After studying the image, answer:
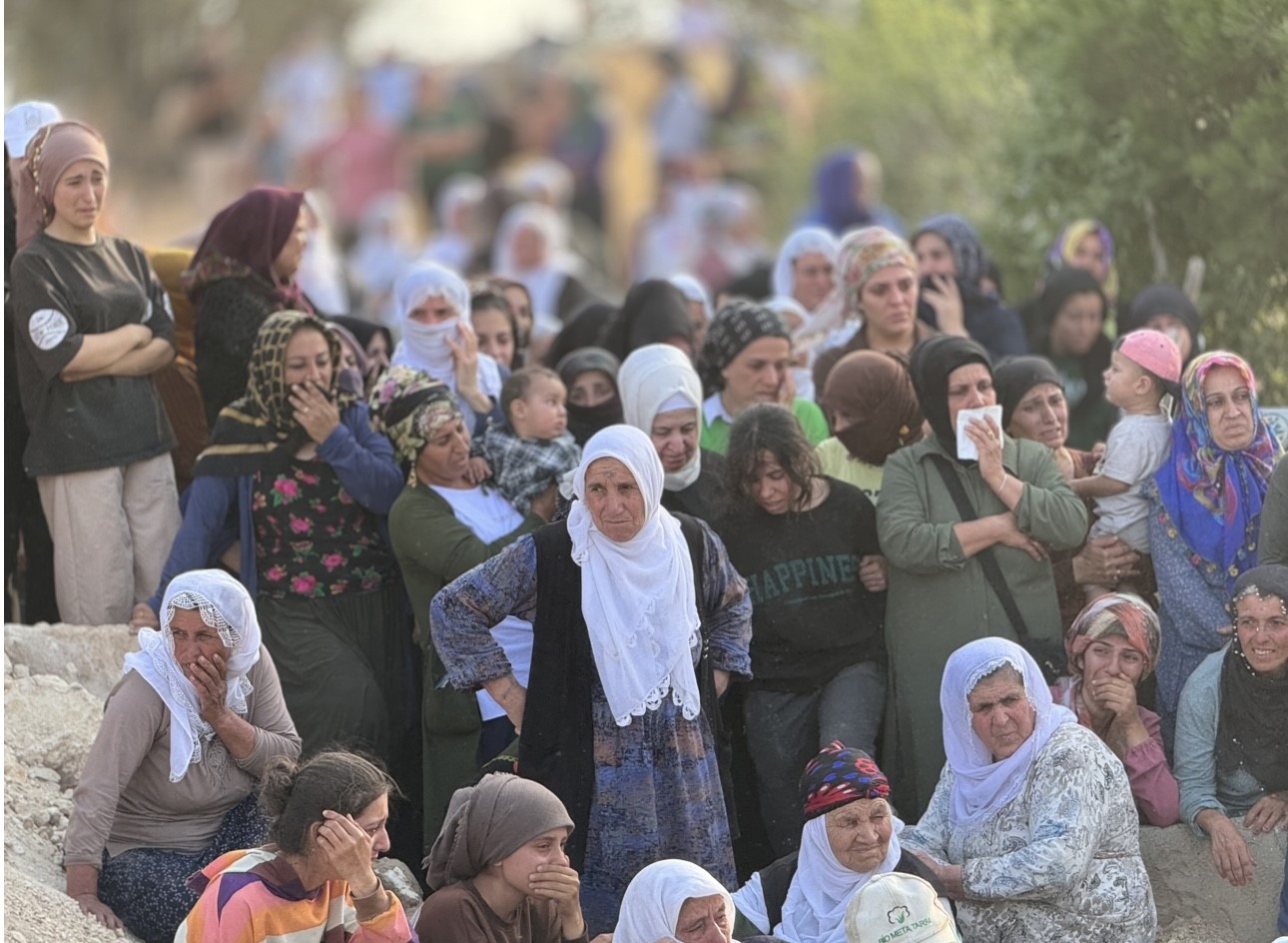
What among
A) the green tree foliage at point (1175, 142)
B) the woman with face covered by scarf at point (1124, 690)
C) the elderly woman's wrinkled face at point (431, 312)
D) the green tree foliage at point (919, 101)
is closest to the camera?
the woman with face covered by scarf at point (1124, 690)

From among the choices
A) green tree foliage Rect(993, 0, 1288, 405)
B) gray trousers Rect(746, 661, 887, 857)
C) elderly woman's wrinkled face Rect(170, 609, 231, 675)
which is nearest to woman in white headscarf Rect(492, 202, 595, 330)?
green tree foliage Rect(993, 0, 1288, 405)

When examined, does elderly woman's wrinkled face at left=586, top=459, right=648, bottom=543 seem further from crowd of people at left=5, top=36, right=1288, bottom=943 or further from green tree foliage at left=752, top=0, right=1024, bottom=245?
green tree foliage at left=752, top=0, right=1024, bottom=245

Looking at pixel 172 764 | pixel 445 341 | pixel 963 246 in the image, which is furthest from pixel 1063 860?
pixel 963 246

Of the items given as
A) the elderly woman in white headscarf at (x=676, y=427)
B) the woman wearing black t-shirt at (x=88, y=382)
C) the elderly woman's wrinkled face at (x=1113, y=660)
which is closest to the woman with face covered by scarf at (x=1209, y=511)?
the elderly woman's wrinkled face at (x=1113, y=660)

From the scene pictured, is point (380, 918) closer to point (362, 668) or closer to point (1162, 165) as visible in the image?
point (362, 668)

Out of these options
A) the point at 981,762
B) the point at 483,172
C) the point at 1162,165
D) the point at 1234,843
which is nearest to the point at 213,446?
the point at 981,762

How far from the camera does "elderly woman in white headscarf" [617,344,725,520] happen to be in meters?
7.27

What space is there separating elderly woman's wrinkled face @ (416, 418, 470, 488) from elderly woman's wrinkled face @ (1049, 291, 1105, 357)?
3225 mm

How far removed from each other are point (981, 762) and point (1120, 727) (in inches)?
24.1

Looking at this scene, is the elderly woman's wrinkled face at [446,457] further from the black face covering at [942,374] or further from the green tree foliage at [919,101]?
the green tree foliage at [919,101]

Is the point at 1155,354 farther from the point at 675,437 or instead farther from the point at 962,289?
the point at 962,289

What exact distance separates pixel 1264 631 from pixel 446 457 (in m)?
2.57

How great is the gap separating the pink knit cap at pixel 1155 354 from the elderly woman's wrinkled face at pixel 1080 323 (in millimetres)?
1952

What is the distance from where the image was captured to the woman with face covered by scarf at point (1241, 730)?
21.7ft
